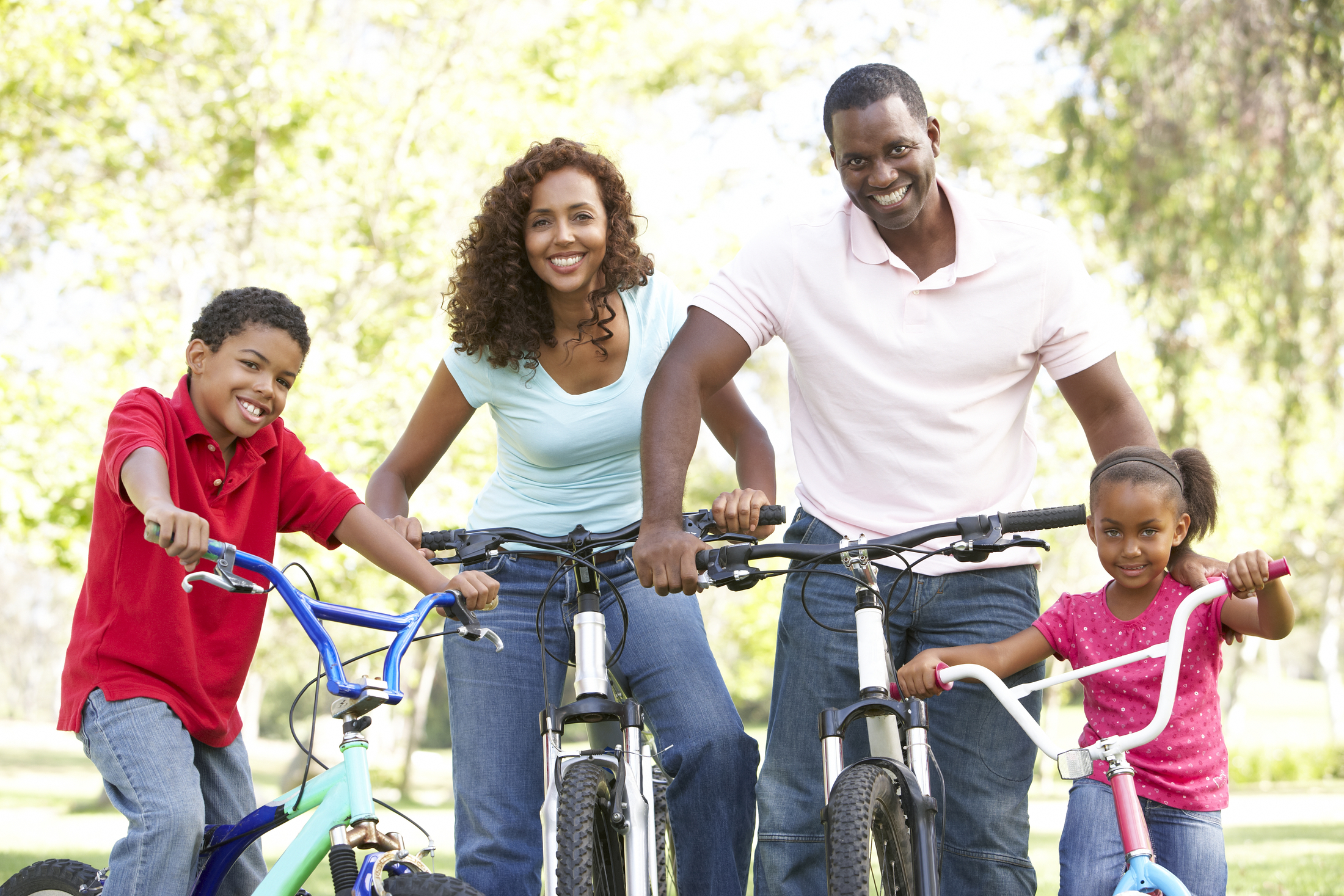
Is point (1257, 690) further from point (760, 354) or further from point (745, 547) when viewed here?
point (745, 547)

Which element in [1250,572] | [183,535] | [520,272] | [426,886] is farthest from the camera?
[520,272]

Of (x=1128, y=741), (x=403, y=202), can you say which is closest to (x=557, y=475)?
(x=1128, y=741)

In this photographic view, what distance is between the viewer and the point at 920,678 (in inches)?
120

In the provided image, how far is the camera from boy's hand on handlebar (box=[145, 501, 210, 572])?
2666 mm

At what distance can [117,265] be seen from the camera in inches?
456

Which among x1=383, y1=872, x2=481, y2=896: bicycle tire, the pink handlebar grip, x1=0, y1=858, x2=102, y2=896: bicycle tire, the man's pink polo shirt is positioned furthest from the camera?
x1=0, y1=858, x2=102, y2=896: bicycle tire

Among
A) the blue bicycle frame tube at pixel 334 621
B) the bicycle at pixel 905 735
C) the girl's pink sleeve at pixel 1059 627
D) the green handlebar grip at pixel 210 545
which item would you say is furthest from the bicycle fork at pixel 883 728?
the green handlebar grip at pixel 210 545

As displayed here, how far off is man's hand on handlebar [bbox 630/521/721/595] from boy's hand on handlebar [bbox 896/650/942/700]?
0.54 m

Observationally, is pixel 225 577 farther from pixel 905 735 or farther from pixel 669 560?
pixel 905 735

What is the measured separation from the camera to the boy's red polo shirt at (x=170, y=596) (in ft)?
10.4

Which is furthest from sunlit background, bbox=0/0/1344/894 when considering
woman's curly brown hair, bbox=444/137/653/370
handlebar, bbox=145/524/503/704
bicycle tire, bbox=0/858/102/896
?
handlebar, bbox=145/524/503/704

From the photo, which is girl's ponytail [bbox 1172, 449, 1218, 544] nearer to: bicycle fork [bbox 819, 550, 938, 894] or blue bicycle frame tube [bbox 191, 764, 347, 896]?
bicycle fork [bbox 819, 550, 938, 894]

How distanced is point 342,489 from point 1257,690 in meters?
55.8

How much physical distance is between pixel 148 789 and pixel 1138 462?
2.50 meters
